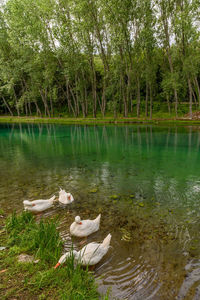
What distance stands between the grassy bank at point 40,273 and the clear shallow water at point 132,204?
0.77 meters

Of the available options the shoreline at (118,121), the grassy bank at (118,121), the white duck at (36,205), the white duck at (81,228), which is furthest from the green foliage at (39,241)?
the grassy bank at (118,121)

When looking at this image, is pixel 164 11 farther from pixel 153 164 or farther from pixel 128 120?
pixel 153 164

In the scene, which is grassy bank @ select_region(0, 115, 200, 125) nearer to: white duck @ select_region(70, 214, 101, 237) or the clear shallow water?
the clear shallow water

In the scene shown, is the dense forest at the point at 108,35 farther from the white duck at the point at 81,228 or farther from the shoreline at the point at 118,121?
the white duck at the point at 81,228

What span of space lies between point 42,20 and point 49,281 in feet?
178

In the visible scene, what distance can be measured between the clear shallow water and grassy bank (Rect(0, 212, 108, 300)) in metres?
0.77

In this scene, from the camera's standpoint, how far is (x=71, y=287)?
3629 mm

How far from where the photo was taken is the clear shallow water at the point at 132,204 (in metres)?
4.60

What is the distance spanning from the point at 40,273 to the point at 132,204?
17.4ft

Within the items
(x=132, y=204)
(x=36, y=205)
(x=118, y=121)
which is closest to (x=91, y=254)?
(x=36, y=205)

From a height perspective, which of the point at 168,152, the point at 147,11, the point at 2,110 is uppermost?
the point at 147,11

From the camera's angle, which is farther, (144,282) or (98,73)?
(98,73)

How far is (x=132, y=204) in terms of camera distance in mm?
8555

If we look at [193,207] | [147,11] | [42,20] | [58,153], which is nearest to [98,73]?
[42,20]
